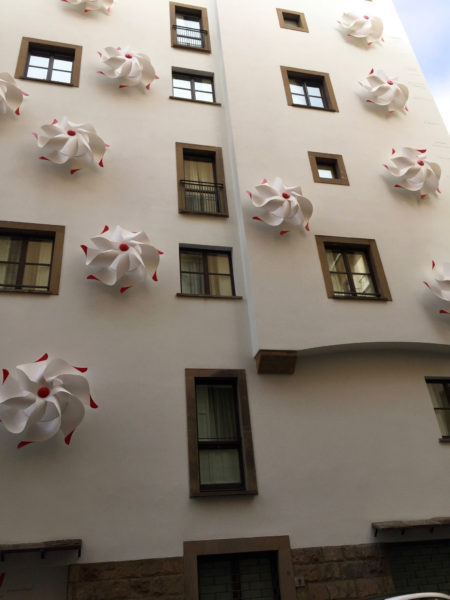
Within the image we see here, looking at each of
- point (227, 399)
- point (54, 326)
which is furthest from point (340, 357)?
point (54, 326)

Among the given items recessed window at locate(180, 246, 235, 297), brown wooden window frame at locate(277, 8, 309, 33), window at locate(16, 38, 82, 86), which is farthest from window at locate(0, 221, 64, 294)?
brown wooden window frame at locate(277, 8, 309, 33)

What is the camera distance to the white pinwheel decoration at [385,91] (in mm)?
14945

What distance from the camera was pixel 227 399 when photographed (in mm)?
10211

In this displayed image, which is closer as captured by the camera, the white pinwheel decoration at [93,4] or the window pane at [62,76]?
the window pane at [62,76]

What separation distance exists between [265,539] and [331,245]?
21.8 ft

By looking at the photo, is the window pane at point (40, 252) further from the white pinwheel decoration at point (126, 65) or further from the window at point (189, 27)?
the window at point (189, 27)

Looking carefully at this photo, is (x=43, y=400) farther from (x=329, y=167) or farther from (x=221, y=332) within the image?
(x=329, y=167)

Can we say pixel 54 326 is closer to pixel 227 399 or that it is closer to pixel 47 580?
pixel 227 399

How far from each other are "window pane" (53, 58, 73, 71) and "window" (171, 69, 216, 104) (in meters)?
2.82

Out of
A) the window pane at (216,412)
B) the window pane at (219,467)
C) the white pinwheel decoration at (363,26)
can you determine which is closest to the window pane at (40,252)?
the window pane at (216,412)

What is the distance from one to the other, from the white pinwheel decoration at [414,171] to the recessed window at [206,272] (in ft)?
16.9

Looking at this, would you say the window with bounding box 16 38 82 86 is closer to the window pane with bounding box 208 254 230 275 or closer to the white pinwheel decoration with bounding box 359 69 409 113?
the window pane with bounding box 208 254 230 275

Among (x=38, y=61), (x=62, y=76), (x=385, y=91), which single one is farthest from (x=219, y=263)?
(x=385, y=91)

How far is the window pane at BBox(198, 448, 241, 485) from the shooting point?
30.9 ft
